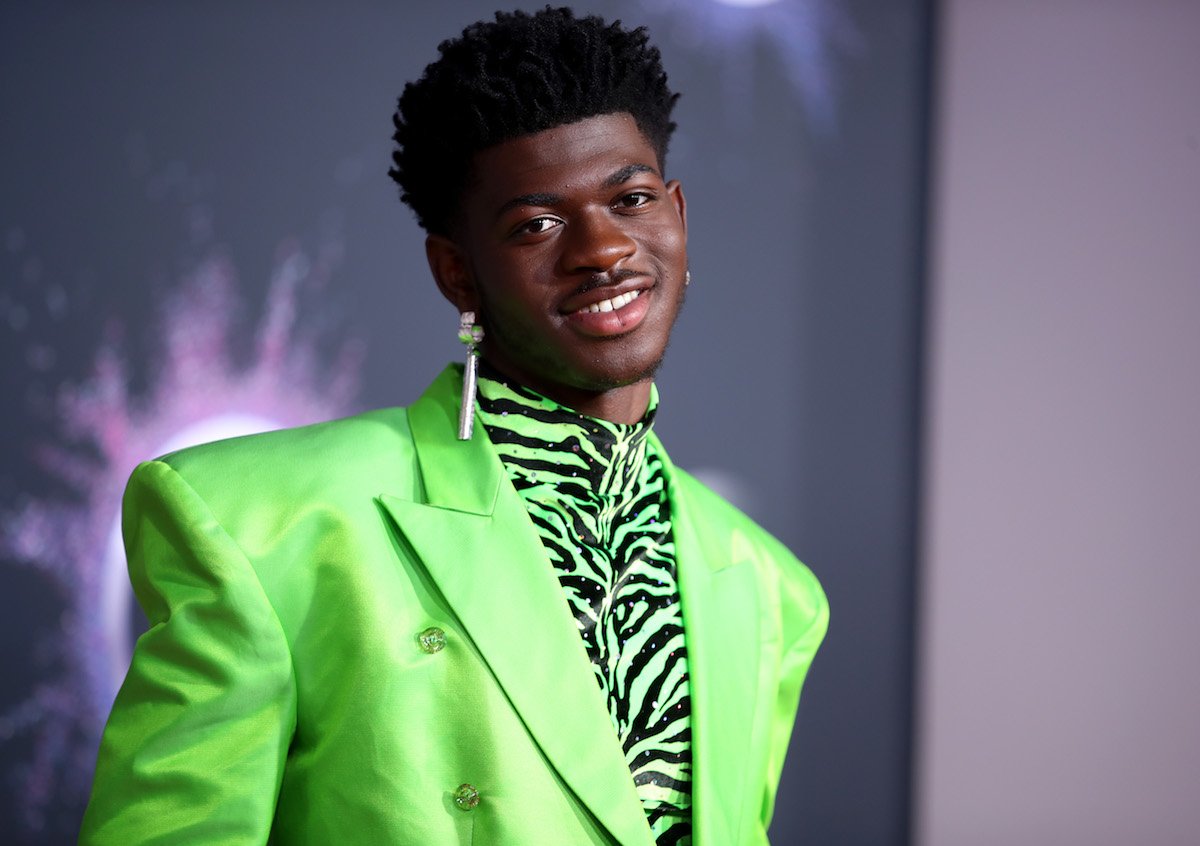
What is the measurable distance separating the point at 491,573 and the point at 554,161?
44 centimetres

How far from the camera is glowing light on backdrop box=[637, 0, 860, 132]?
2.52m

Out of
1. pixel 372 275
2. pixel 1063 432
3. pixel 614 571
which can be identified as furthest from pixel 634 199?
pixel 1063 432

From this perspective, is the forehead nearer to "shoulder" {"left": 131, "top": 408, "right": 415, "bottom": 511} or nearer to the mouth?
the mouth

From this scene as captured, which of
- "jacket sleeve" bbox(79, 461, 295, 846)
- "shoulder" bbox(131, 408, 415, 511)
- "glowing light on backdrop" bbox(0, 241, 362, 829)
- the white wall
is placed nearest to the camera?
"jacket sleeve" bbox(79, 461, 295, 846)

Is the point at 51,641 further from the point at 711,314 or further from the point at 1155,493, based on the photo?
the point at 1155,493

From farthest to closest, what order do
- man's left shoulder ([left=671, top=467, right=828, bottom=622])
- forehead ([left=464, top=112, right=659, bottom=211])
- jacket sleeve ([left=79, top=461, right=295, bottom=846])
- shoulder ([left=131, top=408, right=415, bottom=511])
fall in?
1. man's left shoulder ([left=671, top=467, right=828, bottom=622])
2. forehead ([left=464, top=112, right=659, bottom=211])
3. shoulder ([left=131, top=408, right=415, bottom=511])
4. jacket sleeve ([left=79, top=461, right=295, bottom=846])

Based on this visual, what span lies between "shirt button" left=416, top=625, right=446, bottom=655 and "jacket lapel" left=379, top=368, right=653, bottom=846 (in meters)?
0.03

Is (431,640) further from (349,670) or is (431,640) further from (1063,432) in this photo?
(1063,432)

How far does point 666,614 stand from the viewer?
A: 140cm

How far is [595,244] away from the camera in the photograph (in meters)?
1.30

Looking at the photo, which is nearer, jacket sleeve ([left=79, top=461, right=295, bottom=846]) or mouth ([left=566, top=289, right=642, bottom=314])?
jacket sleeve ([left=79, top=461, right=295, bottom=846])

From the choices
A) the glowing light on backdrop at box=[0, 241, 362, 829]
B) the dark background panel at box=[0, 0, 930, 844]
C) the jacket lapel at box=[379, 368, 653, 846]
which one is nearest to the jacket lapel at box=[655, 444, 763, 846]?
the jacket lapel at box=[379, 368, 653, 846]

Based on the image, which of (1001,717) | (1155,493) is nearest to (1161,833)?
(1001,717)

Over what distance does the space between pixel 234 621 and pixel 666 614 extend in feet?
1.62
